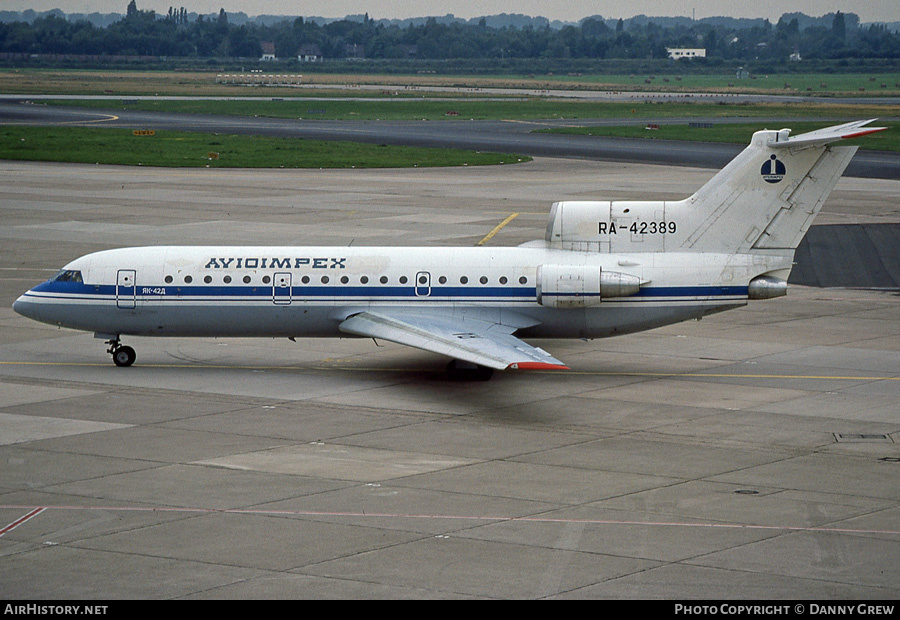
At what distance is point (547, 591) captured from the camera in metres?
17.8

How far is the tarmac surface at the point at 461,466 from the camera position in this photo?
18.6 metres

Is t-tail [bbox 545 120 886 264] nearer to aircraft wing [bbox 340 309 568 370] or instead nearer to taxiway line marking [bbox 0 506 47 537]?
aircraft wing [bbox 340 309 568 370]

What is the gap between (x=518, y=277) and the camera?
33.0 metres

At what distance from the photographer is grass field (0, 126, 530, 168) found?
301ft

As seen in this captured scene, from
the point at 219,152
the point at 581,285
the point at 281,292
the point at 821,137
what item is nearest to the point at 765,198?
the point at 821,137

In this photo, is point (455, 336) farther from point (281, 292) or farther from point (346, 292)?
point (281, 292)

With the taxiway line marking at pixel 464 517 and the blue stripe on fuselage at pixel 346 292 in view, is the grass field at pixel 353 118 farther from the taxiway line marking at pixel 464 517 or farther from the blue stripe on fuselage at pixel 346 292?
the taxiway line marking at pixel 464 517

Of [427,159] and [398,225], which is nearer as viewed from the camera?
[398,225]

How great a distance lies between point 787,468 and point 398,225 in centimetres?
3881

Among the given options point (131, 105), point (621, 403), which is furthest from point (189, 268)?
point (131, 105)

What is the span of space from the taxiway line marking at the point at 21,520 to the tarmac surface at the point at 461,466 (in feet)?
0.29

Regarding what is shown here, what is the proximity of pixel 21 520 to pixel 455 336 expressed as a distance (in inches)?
510

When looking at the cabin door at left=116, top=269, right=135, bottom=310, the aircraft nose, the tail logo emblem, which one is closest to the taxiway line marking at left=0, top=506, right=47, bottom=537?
the cabin door at left=116, top=269, right=135, bottom=310
